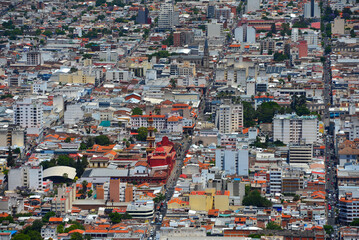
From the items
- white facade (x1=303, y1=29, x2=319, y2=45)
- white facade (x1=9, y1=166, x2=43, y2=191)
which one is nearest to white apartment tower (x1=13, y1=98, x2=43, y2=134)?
white facade (x1=9, y1=166, x2=43, y2=191)

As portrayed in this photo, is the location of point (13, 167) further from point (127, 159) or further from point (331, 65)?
point (331, 65)

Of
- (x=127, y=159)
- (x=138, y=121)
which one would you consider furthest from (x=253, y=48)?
(x=127, y=159)

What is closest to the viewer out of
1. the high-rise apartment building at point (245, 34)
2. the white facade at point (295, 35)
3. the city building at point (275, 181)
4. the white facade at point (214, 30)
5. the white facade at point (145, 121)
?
the city building at point (275, 181)

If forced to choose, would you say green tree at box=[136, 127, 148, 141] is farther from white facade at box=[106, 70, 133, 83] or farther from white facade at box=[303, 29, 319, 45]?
white facade at box=[303, 29, 319, 45]

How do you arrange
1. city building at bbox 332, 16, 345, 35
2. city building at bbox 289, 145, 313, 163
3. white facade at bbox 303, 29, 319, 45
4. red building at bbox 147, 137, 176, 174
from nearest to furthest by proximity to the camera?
red building at bbox 147, 137, 176, 174 < city building at bbox 289, 145, 313, 163 < white facade at bbox 303, 29, 319, 45 < city building at bbox 332, 16, 345, 35

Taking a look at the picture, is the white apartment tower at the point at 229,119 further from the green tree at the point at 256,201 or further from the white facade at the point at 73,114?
the green tree at the point at 256,201

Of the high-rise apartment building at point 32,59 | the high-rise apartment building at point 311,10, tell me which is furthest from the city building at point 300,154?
the high-rise apartment building at point 311,10
